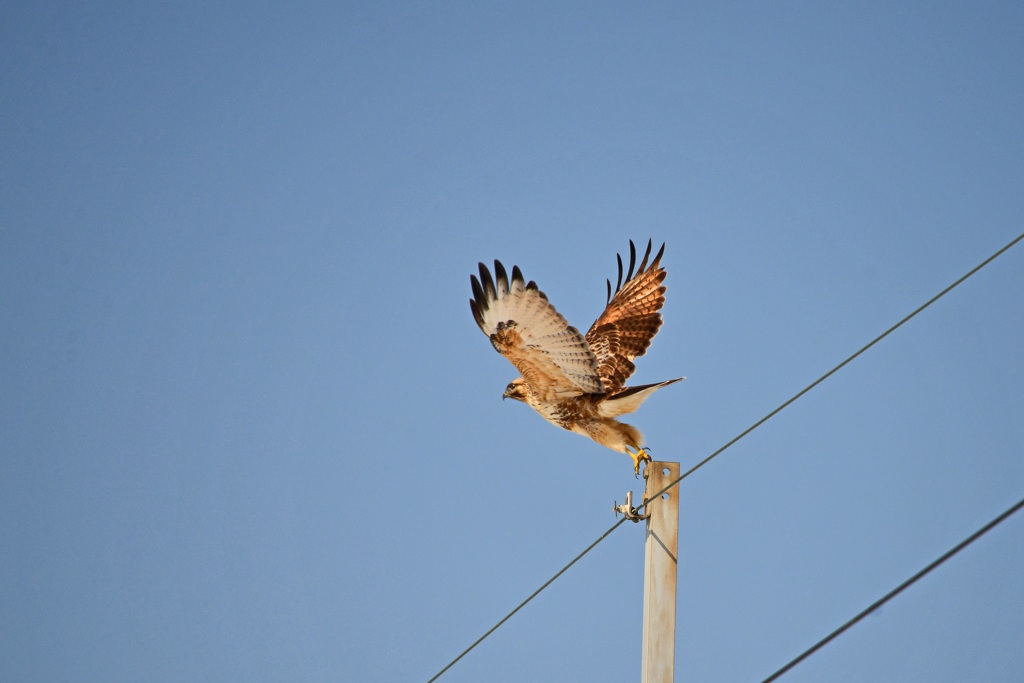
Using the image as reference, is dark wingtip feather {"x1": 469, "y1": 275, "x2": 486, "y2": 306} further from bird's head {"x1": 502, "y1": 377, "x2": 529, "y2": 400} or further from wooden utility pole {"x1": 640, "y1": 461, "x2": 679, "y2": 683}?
wooden utility pole {"x1": 640, "y1": 461, "x2": 679, "y2": 683}

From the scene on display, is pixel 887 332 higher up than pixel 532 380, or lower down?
lower down

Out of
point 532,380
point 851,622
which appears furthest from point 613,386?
point 851,622

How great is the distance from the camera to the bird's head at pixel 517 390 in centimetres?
832

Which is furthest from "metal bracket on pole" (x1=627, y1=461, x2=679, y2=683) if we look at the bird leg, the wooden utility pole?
the bird leg

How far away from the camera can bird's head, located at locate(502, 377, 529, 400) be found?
8.32 meters

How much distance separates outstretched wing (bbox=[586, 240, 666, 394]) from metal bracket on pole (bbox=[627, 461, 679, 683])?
3.95 m

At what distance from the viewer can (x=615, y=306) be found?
31.1 ft

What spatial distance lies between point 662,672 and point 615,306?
220 inches

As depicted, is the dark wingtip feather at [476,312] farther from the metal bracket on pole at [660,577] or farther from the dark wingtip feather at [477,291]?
the metal bracket on pole at [660,577]

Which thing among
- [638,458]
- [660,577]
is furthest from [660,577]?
[638,458]

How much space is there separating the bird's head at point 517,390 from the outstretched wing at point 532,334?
0.59 feet

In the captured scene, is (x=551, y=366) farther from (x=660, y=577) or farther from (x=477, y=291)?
(x=660, y=577)

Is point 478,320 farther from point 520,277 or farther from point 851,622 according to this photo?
point 851,622

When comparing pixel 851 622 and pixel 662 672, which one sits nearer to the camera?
pixel 851 622
